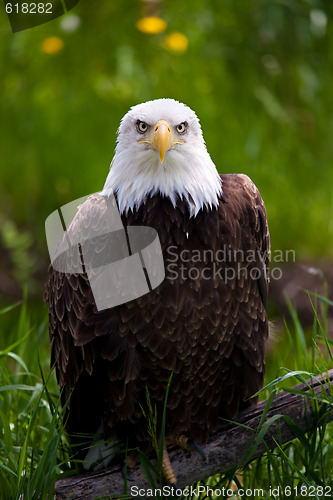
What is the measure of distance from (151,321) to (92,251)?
0.42 m

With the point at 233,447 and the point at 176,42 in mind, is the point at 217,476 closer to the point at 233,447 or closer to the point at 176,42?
the point at 233,447

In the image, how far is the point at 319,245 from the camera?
675 centimetres

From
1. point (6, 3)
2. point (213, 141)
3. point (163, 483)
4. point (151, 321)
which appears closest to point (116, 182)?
point (151, 321)

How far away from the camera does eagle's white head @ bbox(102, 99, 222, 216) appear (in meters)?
3.14

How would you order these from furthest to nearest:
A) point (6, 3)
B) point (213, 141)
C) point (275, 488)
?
point (213, 141) → point (6, 3) → point (275, 488)

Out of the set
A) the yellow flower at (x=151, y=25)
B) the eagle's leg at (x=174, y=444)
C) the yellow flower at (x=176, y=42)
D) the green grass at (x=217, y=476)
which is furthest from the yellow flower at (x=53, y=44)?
the eagle's leg at (x=174, y=444)

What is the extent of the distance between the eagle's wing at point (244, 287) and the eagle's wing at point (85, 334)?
0.51 metres

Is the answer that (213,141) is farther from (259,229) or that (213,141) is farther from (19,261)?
(259,229)

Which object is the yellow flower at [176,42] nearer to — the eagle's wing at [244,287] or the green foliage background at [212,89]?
the green foliage background at [212,89]

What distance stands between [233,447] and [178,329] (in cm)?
63

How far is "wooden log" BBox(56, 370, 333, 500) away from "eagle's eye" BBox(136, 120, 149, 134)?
53.2 inches

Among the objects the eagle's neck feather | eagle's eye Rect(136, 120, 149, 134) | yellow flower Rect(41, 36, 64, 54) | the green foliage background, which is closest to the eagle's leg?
the eagle's neck feather

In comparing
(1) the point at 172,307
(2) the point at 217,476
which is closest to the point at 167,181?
(1) the point at 172,307

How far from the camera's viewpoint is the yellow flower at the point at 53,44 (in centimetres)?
578
